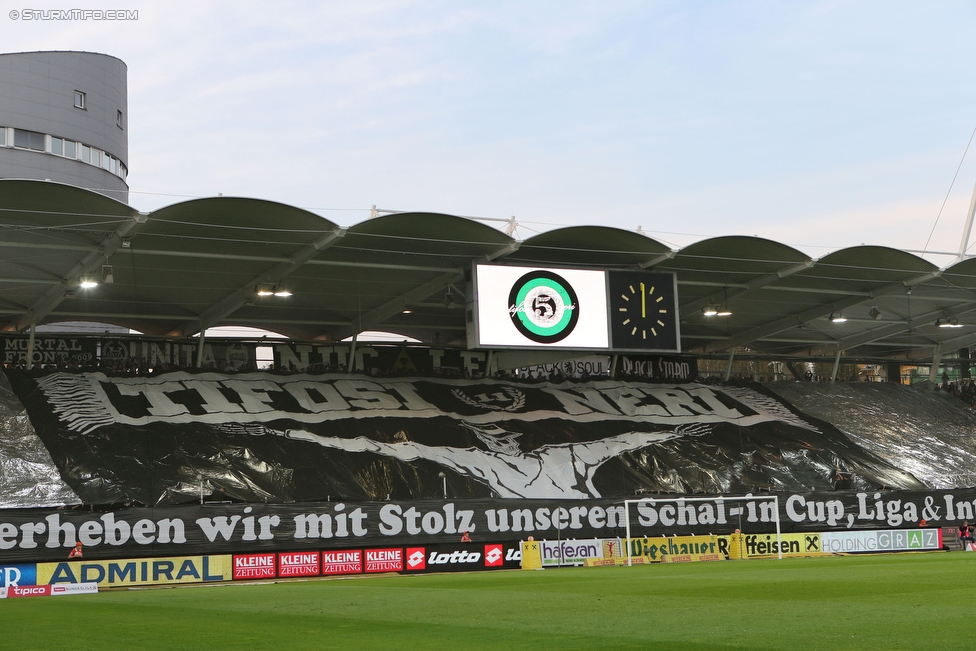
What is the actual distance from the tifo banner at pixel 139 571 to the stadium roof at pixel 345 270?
766cm

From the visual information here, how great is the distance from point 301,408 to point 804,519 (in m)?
15.9

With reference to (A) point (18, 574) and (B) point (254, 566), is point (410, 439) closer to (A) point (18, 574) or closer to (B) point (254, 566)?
(B) point (254, 566)

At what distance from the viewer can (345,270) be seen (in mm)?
30766

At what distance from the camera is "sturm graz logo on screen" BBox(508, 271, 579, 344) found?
2812 cm

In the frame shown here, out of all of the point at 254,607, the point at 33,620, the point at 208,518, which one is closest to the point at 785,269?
the point at 208,518

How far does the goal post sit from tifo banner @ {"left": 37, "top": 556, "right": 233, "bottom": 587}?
1145 centimetres

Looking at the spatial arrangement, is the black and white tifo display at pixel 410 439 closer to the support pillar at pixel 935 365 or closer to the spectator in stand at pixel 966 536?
the spectator in stand at pixel 966 536

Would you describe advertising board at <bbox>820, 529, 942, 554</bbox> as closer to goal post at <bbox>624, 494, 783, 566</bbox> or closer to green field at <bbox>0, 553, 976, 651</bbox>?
goal post at <bbox>624, 494, 783, 566</bbox>

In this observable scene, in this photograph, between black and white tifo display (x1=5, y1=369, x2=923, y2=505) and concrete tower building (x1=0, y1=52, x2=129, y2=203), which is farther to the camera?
concrete tower building (x1=0, y1=52, x2=129, y2=203)

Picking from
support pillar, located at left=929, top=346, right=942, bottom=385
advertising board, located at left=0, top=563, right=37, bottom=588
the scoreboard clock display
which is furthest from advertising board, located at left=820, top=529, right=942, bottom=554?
advertising board, located at left=0, top=563, right=37, bottom=588

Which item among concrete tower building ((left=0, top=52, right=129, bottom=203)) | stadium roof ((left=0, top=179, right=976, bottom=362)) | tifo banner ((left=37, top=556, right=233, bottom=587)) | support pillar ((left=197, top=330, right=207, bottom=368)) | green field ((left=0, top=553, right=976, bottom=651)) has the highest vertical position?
concrete tower building ((left=0, top=52, right=129, bottom=203))

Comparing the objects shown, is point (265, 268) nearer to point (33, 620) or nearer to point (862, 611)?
point (33, 620)

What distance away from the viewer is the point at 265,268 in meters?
29.7

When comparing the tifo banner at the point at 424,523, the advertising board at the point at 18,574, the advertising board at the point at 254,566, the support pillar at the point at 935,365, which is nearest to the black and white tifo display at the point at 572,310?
the tifo banner at the point at 424,523
